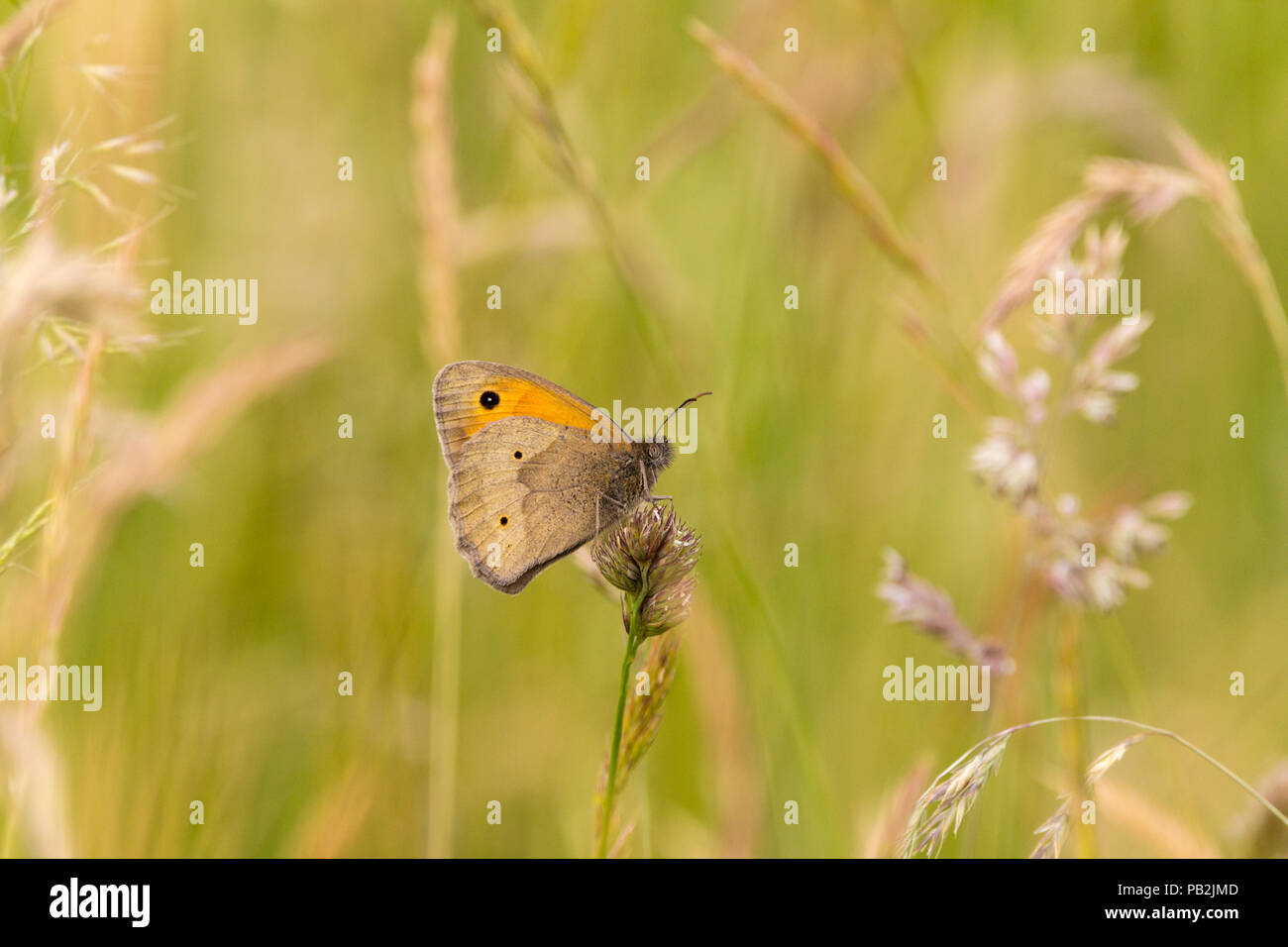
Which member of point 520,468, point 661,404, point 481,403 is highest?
point 661,404

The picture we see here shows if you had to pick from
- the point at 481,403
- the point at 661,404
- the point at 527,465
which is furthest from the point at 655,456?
the point at 661,404

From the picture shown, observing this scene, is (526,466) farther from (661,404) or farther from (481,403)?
(661,404)

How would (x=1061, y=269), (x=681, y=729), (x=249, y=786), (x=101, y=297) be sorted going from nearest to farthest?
(x=101, y=297)
(x=1061, y=269)
(x=249, y=786)
(x=681, y=729)

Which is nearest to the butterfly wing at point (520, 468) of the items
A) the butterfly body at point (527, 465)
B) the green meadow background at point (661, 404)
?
the butterfly body at point (527, 465)

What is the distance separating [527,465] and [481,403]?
0.68ft

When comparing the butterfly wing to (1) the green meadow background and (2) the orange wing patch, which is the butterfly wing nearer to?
(2) the orange wing patch

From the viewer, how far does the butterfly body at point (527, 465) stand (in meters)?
2.17

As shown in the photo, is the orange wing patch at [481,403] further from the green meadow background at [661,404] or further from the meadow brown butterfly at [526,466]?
the green meadow background at [661,404]

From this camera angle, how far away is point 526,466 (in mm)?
2332

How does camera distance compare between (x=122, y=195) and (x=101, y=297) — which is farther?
(x=122, y=195)
